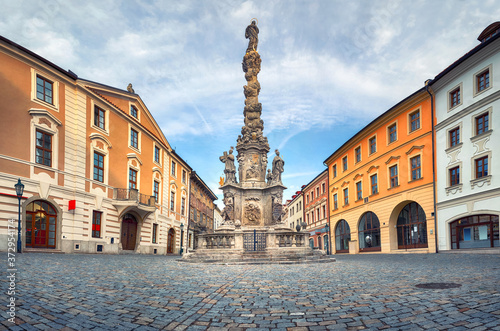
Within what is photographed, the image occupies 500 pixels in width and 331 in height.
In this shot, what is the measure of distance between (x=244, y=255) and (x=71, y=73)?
15879 millimetres

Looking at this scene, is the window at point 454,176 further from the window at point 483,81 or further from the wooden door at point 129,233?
the wooden door at point 129,233

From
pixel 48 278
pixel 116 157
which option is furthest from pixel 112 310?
pixel 116 157

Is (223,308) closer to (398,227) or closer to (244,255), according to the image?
(244,255)

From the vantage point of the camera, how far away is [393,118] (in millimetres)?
29734

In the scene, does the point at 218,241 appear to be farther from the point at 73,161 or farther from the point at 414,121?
the point at 414,121

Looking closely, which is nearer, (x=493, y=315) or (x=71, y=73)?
(x=493, y=315)

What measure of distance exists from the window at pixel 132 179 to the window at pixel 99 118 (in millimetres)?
4421

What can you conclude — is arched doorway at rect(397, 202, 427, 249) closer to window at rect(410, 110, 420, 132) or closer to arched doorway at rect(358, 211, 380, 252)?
arched doorway at rect(358, 211, 380, 252)

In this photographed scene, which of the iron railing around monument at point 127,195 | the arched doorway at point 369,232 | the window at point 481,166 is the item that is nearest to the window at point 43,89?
the iron railing around monument at point 127,195

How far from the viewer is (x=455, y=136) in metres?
22.8

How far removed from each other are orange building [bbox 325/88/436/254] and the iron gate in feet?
41.8

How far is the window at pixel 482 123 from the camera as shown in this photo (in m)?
20.4

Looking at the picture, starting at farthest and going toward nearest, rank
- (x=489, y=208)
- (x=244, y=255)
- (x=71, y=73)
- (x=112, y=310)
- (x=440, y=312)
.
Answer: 1. (x=71, y=73)
2. (x=489, y=208)
3. (x=244, y=255)
4. (x=112, y=310)
5. (x=440, y=312)

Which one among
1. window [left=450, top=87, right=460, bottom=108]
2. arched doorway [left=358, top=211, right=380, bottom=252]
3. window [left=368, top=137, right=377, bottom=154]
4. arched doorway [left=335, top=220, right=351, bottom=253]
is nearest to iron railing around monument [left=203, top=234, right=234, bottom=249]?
window [left=450, top=87, right=460, bottom=108]
